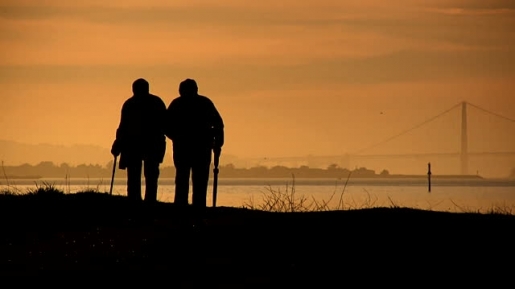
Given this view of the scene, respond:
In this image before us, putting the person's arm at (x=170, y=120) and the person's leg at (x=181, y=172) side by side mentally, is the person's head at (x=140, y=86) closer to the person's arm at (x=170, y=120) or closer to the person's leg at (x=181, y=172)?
the person's arm at (x=170, y=120)

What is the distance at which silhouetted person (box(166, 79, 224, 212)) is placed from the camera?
23.4 m

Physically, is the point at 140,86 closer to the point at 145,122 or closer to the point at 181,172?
the point at 145,122

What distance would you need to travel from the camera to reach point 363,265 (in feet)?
50.8

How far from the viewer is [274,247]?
55.4 feet

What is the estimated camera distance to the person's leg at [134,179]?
25.2 m

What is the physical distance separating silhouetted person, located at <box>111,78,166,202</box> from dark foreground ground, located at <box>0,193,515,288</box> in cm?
269

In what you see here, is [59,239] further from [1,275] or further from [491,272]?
[491,272]

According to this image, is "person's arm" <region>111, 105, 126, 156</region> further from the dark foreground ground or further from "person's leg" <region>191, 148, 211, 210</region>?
the dark foreground ground

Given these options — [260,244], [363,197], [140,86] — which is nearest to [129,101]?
[140,86]

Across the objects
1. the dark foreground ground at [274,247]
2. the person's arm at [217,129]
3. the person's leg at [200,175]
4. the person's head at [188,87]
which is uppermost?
Result: the person's head at [188,87]

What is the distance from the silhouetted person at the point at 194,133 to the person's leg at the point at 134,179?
5.88 ft

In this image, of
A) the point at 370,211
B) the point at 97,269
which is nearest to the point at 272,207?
the point at 370,211

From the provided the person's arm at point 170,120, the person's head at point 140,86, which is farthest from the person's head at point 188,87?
the person's head at point 140,86

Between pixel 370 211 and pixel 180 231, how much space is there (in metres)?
3.52
